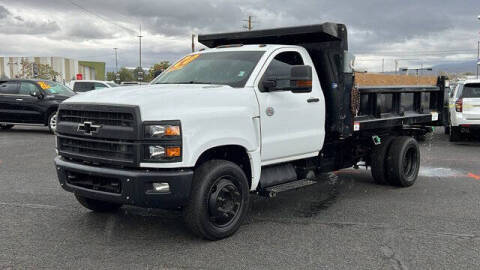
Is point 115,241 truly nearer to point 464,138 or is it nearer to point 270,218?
point 270,218

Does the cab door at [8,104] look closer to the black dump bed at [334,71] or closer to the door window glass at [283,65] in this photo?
the black dump bed at [334,71]

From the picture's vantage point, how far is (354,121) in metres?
6.82

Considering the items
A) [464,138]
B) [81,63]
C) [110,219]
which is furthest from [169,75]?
[81,63]

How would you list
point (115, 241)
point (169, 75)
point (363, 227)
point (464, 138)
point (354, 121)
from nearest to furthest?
point (115, 241), point (363, 227), point (169, 75), point (354, 121), point (464, 138)

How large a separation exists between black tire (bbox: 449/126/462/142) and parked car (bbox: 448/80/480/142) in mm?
86

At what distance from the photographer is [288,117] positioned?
583 centimetres

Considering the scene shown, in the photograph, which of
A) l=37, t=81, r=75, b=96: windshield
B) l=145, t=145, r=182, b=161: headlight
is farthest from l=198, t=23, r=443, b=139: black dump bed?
l=37, t=81, r=75, b=96: windshield

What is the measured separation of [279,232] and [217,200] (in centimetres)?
85

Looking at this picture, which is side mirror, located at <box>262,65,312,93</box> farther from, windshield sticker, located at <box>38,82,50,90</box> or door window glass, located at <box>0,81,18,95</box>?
door window glass, located at <box>0,81,18,95</box>

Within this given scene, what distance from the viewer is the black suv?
15297mm

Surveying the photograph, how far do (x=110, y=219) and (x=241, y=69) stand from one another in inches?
91.4

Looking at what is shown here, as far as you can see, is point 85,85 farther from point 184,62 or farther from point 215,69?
point 215,69

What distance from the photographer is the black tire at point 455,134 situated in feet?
45.1

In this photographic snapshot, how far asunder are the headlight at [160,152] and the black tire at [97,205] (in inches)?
70.1
